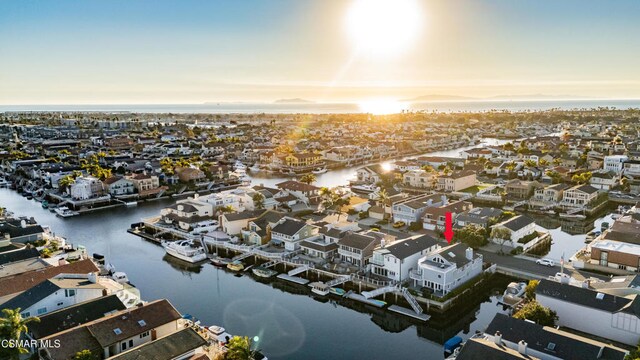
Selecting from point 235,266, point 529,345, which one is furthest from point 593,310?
point 235,266

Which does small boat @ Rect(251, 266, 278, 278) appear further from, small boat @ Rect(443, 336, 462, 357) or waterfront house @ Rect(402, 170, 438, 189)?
waterfront house @ Rect(402, 170, 438, 189)

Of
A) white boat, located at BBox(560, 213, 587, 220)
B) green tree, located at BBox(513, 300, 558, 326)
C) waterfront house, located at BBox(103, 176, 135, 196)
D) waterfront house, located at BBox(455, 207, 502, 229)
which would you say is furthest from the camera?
waterfront house, located at BBox(103, 176, 135, 196)

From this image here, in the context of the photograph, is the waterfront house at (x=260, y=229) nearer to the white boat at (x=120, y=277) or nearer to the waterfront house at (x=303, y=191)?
the white boat at (x=120, y=277)

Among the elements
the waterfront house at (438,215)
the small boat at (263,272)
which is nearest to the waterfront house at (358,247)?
the small boat at (263,272)

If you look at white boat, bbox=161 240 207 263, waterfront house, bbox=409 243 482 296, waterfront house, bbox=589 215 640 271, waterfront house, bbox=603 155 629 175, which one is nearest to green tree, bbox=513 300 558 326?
waterfront house, bbox=409 243 482 296

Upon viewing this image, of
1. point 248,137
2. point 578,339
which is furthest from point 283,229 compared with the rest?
point 248,137

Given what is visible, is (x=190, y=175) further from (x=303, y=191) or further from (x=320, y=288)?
(x=320, y=288)

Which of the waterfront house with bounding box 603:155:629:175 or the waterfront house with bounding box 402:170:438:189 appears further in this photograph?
the waterfront house with bounding box 603:155:629:175

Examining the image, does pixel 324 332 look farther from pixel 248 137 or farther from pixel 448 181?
pixel 248 137
